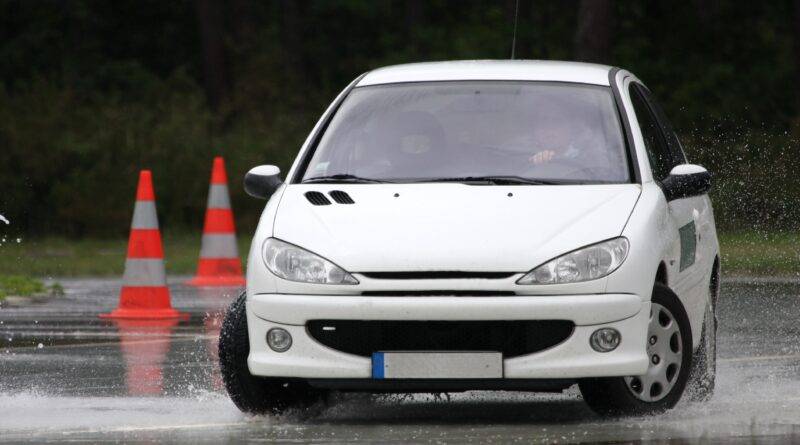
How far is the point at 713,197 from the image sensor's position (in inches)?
827

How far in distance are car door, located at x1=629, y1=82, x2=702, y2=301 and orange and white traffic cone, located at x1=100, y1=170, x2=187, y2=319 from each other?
5.35 m

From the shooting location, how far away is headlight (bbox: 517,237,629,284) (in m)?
7.95

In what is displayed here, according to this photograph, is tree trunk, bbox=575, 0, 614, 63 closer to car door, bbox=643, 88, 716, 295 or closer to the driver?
car door, bbox=643, 88, 716, 295

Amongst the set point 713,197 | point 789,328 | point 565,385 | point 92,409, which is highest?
point 565,385

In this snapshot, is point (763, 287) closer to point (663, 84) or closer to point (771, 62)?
point (663, 84)

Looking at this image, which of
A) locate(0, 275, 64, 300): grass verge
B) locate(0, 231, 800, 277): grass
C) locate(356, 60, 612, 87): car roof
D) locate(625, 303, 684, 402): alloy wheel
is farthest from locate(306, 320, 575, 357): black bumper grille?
locate(0, 231, 800, 277): grass

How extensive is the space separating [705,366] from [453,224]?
6.41ft

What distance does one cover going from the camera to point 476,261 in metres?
7.95

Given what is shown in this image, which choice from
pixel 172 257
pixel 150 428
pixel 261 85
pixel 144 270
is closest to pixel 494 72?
pixel 150 428

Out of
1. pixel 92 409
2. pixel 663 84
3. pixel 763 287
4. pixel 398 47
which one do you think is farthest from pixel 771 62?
pixel 92 409

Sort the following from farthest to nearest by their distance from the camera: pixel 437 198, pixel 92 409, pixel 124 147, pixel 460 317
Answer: pixel 124 147 < pixel 92 409 < pixel 437 198 < pixel 460 317

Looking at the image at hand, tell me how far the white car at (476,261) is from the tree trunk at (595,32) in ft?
61.7

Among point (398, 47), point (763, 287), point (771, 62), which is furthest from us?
point (398, 47)

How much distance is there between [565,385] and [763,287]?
29.2ft
